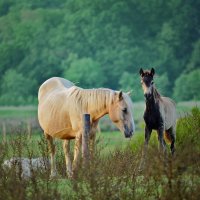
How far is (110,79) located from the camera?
254ft

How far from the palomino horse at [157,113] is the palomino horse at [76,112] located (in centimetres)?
56

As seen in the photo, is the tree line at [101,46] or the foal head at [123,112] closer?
the foal head at [123,112]

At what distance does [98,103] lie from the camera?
14.8 metres

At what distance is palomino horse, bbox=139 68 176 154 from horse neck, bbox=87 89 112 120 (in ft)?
2.22

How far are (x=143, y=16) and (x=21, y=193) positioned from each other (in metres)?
77.1

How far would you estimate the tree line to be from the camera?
2997 inches

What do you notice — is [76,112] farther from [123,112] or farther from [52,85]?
[52,85]

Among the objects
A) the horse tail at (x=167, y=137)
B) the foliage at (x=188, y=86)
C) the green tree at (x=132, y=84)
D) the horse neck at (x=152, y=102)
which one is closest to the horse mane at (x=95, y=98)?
the horse neck at (x=152, y=102)

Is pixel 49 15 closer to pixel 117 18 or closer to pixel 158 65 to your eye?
pixel 117 18

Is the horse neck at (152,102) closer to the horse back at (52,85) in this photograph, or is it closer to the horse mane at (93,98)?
the horse mane at (93,98)

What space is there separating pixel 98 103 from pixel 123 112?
452 mm

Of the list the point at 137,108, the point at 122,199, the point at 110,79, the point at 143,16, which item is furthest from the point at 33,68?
the point at 122,199

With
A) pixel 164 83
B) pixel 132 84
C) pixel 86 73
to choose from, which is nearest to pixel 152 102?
pixel 164 83

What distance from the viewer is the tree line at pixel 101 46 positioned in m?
76.1
